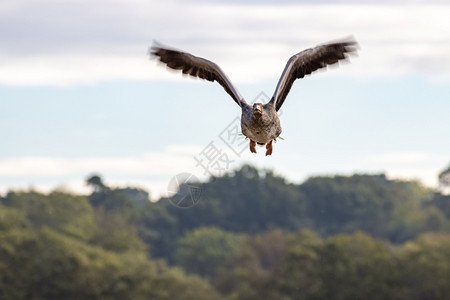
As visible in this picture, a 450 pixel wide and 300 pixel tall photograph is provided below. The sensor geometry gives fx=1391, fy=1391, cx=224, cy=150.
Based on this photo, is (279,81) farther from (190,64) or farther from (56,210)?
(56,210)

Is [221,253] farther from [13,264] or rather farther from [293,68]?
[293,68]

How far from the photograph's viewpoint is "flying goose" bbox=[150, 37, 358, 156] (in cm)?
2652

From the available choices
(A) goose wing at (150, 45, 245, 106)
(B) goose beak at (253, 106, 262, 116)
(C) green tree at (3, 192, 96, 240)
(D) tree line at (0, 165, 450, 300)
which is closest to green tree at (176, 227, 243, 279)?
(D) tree line at (0, 165, 450, 300)

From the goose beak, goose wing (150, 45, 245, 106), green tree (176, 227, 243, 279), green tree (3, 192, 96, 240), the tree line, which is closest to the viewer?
the goose beak

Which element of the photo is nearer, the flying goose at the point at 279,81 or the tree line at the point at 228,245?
the flying goose at the point at 279,81

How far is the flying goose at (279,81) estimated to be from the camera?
87.0ft

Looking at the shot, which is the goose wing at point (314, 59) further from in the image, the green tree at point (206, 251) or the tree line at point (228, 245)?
the green tree at point (206, 251)

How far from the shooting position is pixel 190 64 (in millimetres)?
28453

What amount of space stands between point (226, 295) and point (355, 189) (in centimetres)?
6690

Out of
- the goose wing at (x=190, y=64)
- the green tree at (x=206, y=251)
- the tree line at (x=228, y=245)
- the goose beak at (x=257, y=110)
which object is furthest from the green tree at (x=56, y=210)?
the goose beak at (x=257, y=110)

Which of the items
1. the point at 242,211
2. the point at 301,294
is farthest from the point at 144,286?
the point at 242,211

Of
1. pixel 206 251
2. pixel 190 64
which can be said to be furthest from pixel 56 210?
pixel 190 64

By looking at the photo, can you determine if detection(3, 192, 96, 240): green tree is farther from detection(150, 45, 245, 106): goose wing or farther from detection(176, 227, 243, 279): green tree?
detection(150, 45, 245, 106): goose wing

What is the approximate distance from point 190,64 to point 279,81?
2441mm
